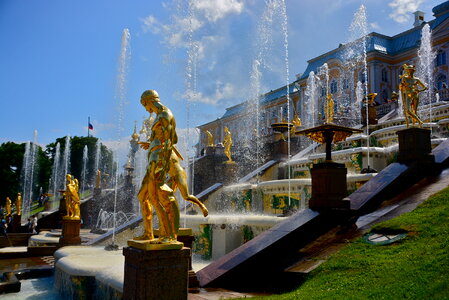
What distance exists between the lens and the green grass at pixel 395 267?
14.4 ft

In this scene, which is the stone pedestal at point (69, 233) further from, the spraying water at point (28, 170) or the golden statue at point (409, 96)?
the spraying water at point (28, 170)

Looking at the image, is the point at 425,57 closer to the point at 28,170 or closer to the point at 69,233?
the point at 69,233

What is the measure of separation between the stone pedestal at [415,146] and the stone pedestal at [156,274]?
725cm

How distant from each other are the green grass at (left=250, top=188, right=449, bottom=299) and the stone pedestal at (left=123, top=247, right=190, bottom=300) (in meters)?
1.35

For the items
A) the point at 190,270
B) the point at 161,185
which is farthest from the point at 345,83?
the point at 161,185

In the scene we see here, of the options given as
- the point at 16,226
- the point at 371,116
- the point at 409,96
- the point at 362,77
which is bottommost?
the point at 16,226

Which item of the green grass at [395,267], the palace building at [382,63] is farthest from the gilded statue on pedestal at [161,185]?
the palace building at [382,63]

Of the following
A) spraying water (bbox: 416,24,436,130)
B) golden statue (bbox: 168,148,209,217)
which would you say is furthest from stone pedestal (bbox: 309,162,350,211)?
spraying water (bbox: 416,24,436,130)

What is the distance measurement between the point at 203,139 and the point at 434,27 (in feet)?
173

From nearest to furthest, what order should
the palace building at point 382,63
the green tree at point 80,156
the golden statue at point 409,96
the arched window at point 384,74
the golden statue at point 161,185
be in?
the golden statue at point 161,185 → the golden statue at point 409,96 → the palace building at point 382,63 → the arched window at point 384,74 → the green tree at point 80,156

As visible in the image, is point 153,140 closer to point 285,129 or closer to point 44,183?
point 285,129

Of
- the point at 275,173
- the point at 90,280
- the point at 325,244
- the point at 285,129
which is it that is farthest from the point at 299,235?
the point at 285,129

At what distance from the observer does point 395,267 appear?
5.05 m

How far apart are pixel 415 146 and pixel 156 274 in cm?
784
